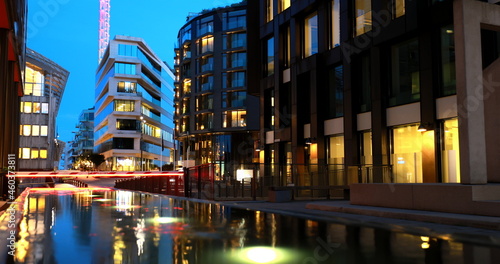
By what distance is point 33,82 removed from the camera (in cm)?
9419

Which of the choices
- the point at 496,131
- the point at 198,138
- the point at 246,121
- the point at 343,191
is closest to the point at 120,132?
the point at 198,138

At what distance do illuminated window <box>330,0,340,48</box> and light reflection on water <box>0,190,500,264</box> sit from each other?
2130 cm

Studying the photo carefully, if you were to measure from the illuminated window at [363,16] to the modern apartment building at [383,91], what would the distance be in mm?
57

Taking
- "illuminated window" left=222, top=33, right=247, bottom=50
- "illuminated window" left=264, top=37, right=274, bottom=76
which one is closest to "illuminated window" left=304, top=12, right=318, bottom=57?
"illuminated window" left=264, top=37, right=274, bottom=76

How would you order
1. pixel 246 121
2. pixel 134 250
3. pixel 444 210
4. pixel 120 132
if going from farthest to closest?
pixel 120 132 < pixel 246 121 < pixel 444 210 < pixel 134 250

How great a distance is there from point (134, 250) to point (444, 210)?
345 inches

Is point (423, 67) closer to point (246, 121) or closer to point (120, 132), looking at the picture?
point (246, 121)

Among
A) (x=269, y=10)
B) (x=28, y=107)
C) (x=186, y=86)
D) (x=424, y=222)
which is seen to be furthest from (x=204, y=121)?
(x=424, y=222)

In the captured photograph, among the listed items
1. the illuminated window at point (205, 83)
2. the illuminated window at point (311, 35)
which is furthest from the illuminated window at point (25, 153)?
the illuminated window at point (311, 35)

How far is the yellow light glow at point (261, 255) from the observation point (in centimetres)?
712

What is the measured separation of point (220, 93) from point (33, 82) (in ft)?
121

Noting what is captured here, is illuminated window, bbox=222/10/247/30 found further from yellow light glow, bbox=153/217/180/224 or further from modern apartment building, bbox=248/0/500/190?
yellow light glow, bbox=153/217/180/224

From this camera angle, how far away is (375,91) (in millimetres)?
27031

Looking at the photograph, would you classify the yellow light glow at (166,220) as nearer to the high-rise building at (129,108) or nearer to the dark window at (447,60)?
the dark window at (447,60)
